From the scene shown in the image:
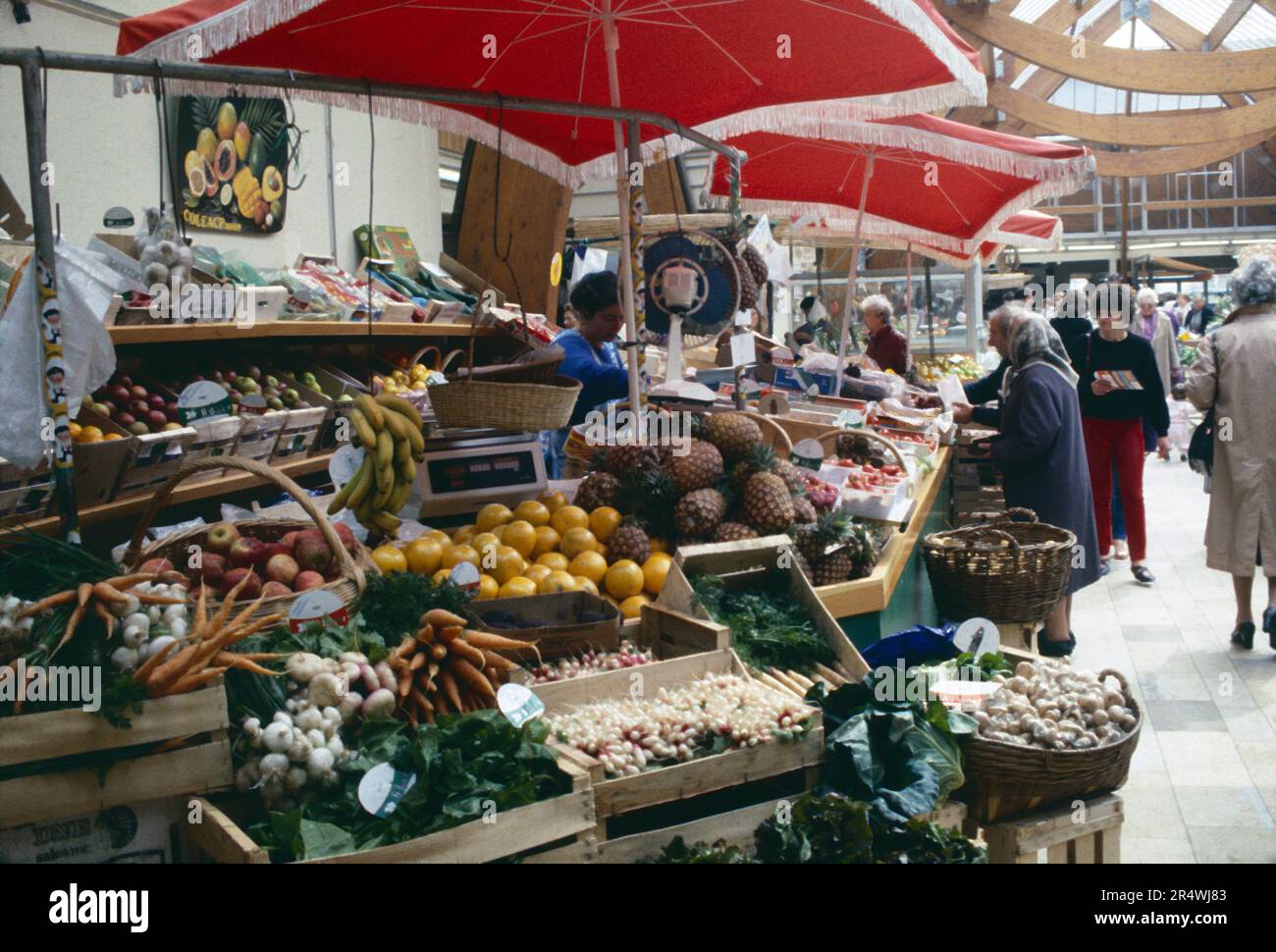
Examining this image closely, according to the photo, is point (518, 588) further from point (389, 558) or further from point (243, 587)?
point (243, 587)

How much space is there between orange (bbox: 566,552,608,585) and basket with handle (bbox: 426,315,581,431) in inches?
23.6

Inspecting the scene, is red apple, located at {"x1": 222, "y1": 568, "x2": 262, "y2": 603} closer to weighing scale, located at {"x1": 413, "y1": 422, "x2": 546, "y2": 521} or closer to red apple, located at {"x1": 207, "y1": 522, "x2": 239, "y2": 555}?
red apple, located at {"x1": 207, "y1": 522, "x2": 239, "y2": 555}

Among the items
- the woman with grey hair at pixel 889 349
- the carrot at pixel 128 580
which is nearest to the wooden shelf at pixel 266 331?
the carrot at pixel 128 580

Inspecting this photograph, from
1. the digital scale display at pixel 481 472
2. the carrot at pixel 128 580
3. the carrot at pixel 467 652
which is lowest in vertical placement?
the carrot at pixel 467 652

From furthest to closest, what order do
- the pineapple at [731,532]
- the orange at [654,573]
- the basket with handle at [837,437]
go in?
the basket with handle at [837,437] < the pineapple at [731,532] < the orange at [654,573]

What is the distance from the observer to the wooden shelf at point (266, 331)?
14.3 ft

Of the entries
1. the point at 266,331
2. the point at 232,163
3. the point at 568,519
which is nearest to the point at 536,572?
the point at 568,519

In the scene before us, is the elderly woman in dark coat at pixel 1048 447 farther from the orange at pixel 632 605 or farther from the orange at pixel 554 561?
the orange at pixel 554 561

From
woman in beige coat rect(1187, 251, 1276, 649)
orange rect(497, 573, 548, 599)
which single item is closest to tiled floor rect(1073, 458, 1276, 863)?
woman in beige coat rect(1187, 251, 1276, 649)

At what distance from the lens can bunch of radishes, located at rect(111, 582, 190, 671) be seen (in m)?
2.22

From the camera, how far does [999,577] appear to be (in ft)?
14.5

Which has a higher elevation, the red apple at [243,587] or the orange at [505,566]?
the red apple at [243,587]

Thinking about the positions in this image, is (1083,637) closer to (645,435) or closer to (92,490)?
(645,435)

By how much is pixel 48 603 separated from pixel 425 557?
4.26ft
